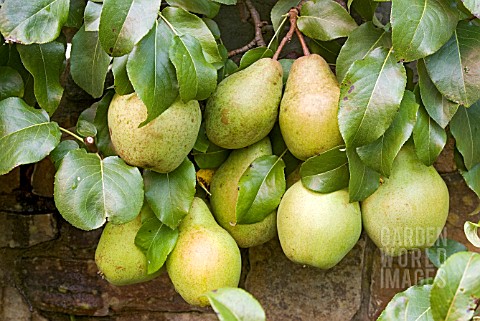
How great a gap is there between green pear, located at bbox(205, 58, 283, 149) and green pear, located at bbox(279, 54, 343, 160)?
0.9 inches

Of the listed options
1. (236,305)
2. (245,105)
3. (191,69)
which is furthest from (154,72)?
(236,305)

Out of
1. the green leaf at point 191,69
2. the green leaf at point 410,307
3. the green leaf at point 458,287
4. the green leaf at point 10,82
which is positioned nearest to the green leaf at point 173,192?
the green leaf at point 191,69

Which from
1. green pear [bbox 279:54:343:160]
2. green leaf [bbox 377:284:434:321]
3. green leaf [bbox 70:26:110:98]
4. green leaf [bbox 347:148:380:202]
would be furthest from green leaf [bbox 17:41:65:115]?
green leaf [bbox 377:284:434:321]

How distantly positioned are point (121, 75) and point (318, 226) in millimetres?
364

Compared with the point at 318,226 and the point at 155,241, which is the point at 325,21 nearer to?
the point at 318,226

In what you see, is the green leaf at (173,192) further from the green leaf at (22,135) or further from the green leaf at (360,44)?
the green leaf at (360,44)

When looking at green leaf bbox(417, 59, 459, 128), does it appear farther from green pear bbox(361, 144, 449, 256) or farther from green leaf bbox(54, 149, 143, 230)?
green leaf bbox(54, 149, 143, 230)

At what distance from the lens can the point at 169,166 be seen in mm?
923

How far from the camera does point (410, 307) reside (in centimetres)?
77

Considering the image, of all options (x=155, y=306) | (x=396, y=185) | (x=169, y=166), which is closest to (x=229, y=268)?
(x=169, y=166)

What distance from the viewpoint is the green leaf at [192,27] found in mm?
893

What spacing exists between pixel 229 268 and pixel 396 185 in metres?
0.29

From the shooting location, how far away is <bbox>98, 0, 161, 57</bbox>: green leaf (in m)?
0.80

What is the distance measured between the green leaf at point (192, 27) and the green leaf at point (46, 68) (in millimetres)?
208
